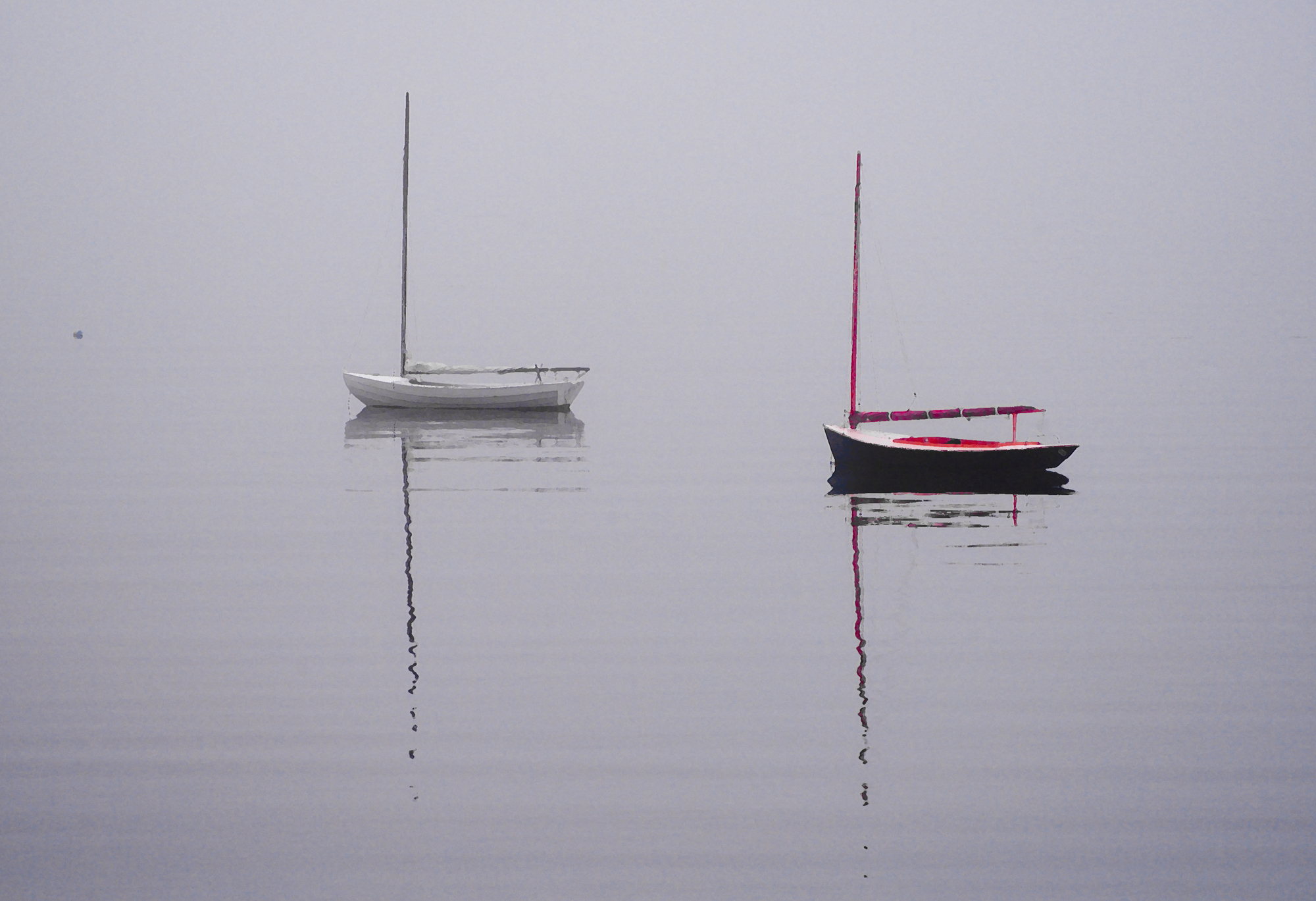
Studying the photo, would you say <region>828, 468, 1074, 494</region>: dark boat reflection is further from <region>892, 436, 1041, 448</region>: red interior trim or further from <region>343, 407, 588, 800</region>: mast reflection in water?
<region>343, 407, 588, 800</region>: mast reflection in water

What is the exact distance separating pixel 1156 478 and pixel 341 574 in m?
29.0

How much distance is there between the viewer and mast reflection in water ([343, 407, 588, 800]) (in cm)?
4694

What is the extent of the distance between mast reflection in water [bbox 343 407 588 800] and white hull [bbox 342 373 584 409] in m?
0.63

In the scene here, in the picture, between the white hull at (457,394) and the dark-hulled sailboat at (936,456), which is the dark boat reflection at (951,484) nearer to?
the dark-hulled sailboat at (936,456)

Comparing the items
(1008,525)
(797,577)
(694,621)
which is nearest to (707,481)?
(1008,525)

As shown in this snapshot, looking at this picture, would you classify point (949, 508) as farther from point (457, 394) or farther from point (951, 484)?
point (457, 394)

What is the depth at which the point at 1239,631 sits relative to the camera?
27.2 metres

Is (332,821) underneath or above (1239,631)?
underneath

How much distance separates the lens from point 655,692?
22875mm

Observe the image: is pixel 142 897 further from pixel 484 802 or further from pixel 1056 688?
pixel 1056 688

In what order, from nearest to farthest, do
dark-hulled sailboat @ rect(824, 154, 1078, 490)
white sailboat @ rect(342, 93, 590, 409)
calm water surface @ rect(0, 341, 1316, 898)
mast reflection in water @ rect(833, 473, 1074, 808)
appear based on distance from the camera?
calm water surface @ rect(0, 341, 1316, 898) → mast reflection in water @ rect(833, 473, 1074, 808) → dark-hulled sailboat @ rect(824, 154, 1078, 490) → white sailboat @ rect(342, 93, 590, 409)

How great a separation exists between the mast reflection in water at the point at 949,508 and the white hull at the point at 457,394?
87.5 ft

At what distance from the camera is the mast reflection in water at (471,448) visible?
4694 centimetres

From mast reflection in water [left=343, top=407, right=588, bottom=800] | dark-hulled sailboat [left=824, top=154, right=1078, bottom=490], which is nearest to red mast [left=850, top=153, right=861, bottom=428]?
dark-hulled sailboat [left=824, top=154, right=1078, bottom=490]
